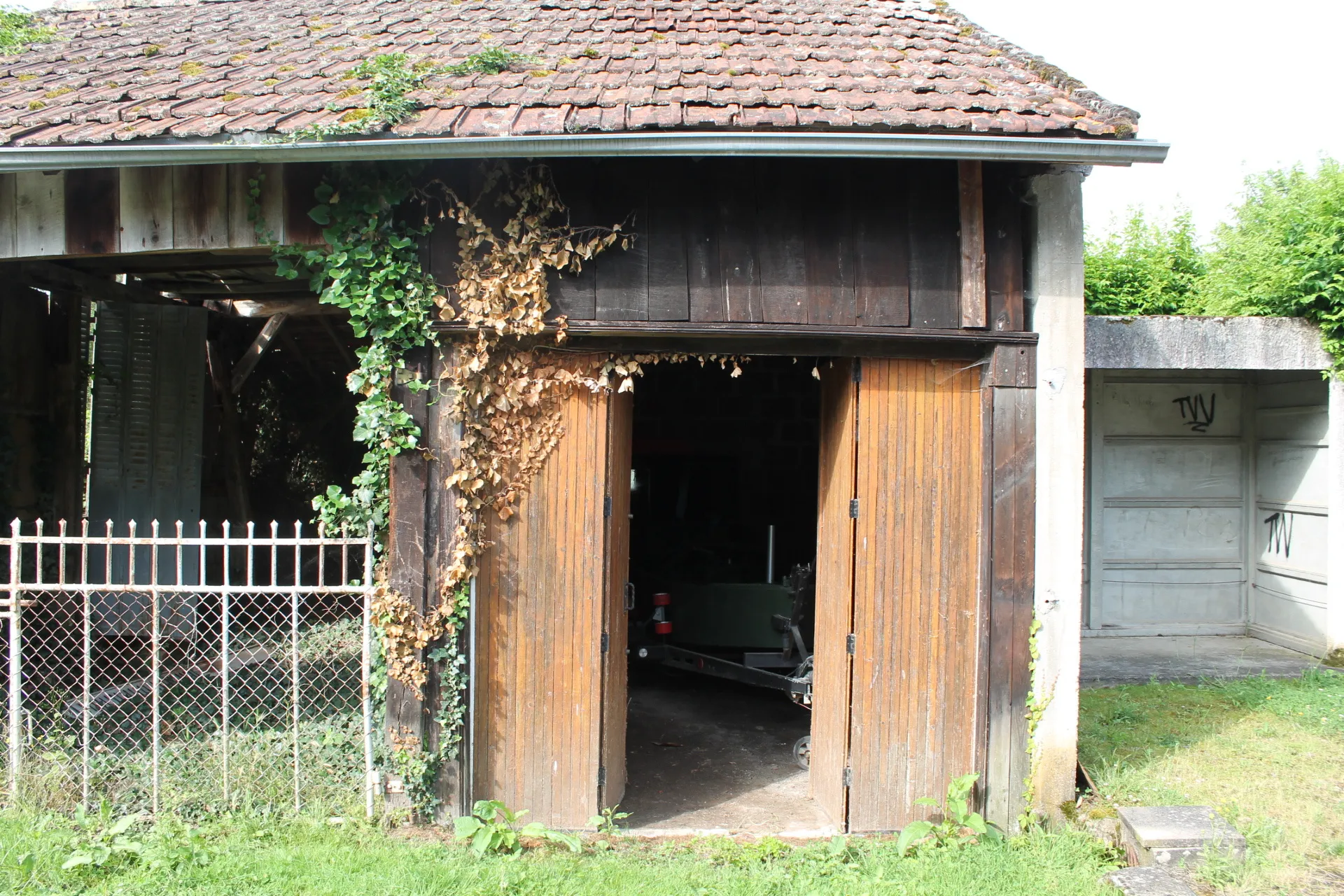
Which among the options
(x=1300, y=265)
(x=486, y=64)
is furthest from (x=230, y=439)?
(x=1300, y=265)

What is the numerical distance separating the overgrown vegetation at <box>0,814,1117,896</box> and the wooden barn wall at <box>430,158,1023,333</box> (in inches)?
106

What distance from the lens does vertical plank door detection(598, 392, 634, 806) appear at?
15.7 ft

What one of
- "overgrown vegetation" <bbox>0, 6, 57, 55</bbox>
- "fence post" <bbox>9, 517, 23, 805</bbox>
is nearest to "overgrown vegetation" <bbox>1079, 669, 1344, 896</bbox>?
"fence post" <bbox>9, 517, 23, 805</bbox>

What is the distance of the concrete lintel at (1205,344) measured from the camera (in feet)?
24.4

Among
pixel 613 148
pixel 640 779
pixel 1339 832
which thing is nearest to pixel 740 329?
pixel 613 148

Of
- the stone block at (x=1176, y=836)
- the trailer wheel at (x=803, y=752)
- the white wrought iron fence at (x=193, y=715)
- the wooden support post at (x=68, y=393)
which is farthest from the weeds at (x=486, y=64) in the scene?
the stone block at (x=1176, y=836)

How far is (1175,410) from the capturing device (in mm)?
8789

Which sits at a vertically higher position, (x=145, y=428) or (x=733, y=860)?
(x=145, y=428)

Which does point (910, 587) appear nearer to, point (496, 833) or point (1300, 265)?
point (496, 833)

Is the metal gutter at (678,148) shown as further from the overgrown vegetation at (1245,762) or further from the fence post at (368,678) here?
the overgrown vegetation at (1245,762)

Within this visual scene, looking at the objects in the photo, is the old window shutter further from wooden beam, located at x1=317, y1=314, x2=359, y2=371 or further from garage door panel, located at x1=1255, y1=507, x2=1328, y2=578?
garage door panel, located at x1=1255, y1=507, x2=1328, y2=578

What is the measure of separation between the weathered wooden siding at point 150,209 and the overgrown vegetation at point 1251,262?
25.6 ft

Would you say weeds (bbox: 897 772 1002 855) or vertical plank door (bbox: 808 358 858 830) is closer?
weeds (bbox: 897 772 1002 855)

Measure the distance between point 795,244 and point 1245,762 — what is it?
410 centimetres
